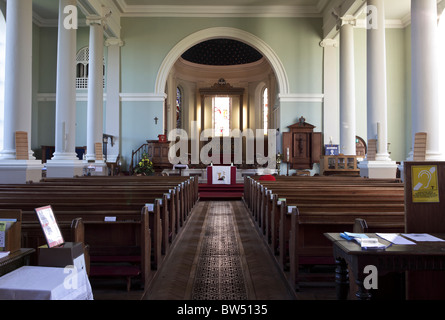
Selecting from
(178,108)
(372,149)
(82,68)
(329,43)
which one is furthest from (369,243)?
(178,108)

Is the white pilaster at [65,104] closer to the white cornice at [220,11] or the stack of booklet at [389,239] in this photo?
the white cornice at [220,11]

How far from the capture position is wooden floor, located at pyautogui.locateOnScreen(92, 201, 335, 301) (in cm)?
310

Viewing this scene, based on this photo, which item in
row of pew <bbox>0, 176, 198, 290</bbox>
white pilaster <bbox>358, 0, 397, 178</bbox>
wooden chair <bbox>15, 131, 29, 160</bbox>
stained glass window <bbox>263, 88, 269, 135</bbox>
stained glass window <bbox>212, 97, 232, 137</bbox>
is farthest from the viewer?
stained glass window <bbox>212, 97, 232, 137</bbox>

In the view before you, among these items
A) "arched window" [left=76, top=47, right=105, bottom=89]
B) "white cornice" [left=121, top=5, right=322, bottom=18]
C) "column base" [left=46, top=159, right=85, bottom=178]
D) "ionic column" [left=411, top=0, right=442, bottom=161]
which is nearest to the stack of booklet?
"ionic column" [left=411, top=0, right=442, bottom=161]

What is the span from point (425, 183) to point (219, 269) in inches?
93.0

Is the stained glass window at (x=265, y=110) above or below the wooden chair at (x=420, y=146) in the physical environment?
above

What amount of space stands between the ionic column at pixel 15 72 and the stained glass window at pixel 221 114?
43.3ft

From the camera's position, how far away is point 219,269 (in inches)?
152

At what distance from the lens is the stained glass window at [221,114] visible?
19.7 m

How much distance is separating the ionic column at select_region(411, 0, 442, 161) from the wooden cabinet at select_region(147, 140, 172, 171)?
850 centimetres

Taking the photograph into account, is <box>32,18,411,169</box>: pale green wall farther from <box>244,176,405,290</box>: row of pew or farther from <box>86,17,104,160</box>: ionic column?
<box>244,176,405,290</box>: row of pew

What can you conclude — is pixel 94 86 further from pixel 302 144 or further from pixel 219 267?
pixel 219 267

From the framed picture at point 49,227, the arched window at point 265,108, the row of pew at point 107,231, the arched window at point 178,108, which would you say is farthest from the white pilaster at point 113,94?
the framed picture at point 49,227
